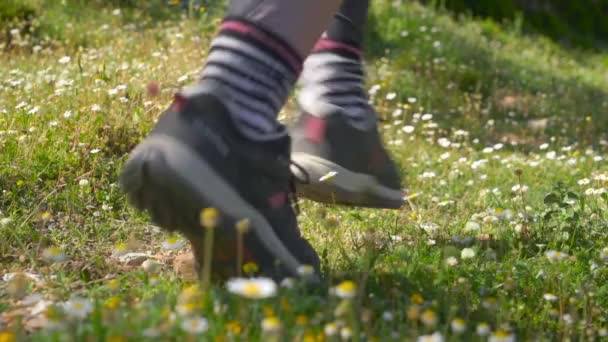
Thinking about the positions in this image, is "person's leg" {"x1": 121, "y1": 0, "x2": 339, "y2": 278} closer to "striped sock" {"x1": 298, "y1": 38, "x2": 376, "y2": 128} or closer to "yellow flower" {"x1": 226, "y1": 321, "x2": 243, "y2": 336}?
"yellow flower" {"x1": 226, "y1": 321, "x2": 243, "y2": 336}

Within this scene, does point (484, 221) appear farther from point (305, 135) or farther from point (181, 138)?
point (181, 138)

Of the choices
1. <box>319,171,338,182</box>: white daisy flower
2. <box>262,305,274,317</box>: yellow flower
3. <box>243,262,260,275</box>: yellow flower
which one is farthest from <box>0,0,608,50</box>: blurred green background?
<box>262,305,274,317</box>: yellow flower

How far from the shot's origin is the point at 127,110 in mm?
3795

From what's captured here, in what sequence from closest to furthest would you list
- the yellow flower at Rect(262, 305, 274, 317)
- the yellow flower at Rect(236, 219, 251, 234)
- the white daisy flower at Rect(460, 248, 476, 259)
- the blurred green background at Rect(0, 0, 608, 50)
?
the yellow flower at Rect(262, 305, 274, 317), the yellow flower at Rect(236, 219, 251, 234), the white daisy flower at Rect(460, 248, 476, 259), the blurred green background at Rect(0, 0, 608, 50)

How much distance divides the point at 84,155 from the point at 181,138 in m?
1.62

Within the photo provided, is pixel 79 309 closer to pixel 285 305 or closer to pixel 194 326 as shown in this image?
pixel 194 326

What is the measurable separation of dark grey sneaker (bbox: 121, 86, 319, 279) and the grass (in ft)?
0.41

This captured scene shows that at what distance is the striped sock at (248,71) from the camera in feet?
6.31

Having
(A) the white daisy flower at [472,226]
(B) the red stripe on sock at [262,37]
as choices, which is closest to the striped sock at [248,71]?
(B) the red stripe on sock at [262,37]

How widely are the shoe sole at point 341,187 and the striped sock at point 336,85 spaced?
0.49ft

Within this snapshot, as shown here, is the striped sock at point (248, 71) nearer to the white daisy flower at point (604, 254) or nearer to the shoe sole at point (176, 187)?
the shoe sole at point (176, 187)

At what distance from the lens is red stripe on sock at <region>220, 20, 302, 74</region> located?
1.94 meters

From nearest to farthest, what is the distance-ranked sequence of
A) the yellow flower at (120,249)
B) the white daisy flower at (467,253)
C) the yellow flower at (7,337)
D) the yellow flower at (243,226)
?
the yellow flower at (7,337)
the yellow flower at (243,226)
the yellow flower at (120,249)
the white daisy flower at (467,253)

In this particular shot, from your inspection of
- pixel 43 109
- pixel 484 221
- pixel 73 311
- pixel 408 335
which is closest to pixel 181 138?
pixel 73 311
